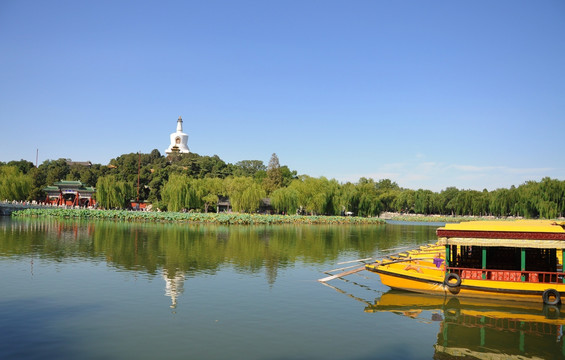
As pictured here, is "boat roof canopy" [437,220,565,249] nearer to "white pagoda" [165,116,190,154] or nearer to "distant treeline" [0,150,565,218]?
"distant treeline" [0,150,565,218]

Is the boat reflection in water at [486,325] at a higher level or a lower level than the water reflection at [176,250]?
lower

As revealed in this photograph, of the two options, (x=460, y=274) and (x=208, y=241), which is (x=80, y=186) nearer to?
(x=208, y=241)

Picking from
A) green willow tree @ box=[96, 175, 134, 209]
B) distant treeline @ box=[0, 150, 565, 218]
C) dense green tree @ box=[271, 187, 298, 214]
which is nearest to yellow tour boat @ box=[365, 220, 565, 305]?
distant treeline @ box=[0, 150, 565, 218]

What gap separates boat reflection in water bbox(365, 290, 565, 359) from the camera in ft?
29.6

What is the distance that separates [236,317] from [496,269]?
8.11 m

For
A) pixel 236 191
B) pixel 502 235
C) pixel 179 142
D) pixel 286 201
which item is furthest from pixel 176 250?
pixel 179 142

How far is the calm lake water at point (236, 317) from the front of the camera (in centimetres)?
863

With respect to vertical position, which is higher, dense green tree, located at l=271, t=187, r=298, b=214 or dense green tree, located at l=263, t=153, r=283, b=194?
dense green tree, located at l=263, t=153, r=283, b=194

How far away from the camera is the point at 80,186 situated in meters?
61.9

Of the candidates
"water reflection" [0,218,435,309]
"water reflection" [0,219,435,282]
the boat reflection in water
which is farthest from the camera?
"water reflection" [0,219,435,282]

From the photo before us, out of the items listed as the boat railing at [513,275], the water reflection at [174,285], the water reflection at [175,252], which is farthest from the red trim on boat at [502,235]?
the water reflection at [174,285]

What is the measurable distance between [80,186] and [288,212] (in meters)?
30.1

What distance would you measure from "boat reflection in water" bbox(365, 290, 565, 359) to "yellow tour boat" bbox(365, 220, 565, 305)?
0.31 metres

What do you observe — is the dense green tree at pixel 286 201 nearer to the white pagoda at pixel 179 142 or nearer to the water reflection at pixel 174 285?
the water reflection at pixel 174 285
